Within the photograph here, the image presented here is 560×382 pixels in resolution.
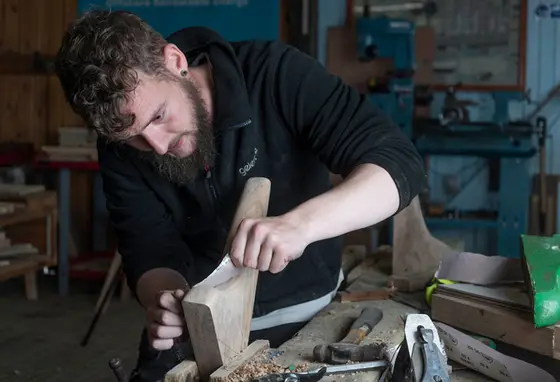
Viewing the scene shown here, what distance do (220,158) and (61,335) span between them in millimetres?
2901

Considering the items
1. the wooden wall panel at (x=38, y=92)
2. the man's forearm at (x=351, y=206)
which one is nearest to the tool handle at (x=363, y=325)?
the man's forearm at (x=351, y=206)

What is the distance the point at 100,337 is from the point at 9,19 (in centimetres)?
252

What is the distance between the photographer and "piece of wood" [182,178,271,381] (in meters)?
1.19

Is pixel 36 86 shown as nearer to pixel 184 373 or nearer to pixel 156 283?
pixel 156 283

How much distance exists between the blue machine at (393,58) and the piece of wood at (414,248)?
2410 mm

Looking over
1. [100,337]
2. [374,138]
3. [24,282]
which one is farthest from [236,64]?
[24,282]

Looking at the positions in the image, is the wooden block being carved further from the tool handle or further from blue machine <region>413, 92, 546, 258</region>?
blue machine <region>413, 92, 546, 258</region>

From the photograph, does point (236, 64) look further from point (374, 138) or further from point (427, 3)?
point (427, 3)

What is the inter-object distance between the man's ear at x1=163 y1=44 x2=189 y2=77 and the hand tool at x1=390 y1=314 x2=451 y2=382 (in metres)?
Result: 0.69

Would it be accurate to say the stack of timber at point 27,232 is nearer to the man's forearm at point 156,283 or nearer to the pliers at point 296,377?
the man's forearm at point 156,283

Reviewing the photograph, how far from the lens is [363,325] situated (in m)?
1.56

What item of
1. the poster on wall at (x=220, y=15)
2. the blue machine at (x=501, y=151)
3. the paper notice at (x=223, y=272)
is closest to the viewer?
the paper notice at (x=223, y=272)

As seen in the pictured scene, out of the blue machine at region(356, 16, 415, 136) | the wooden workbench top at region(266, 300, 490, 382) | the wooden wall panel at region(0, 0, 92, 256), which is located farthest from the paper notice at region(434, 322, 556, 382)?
the wooden wall panel at region(0, 0, 92, 256)

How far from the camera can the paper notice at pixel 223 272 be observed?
1.26 metres
